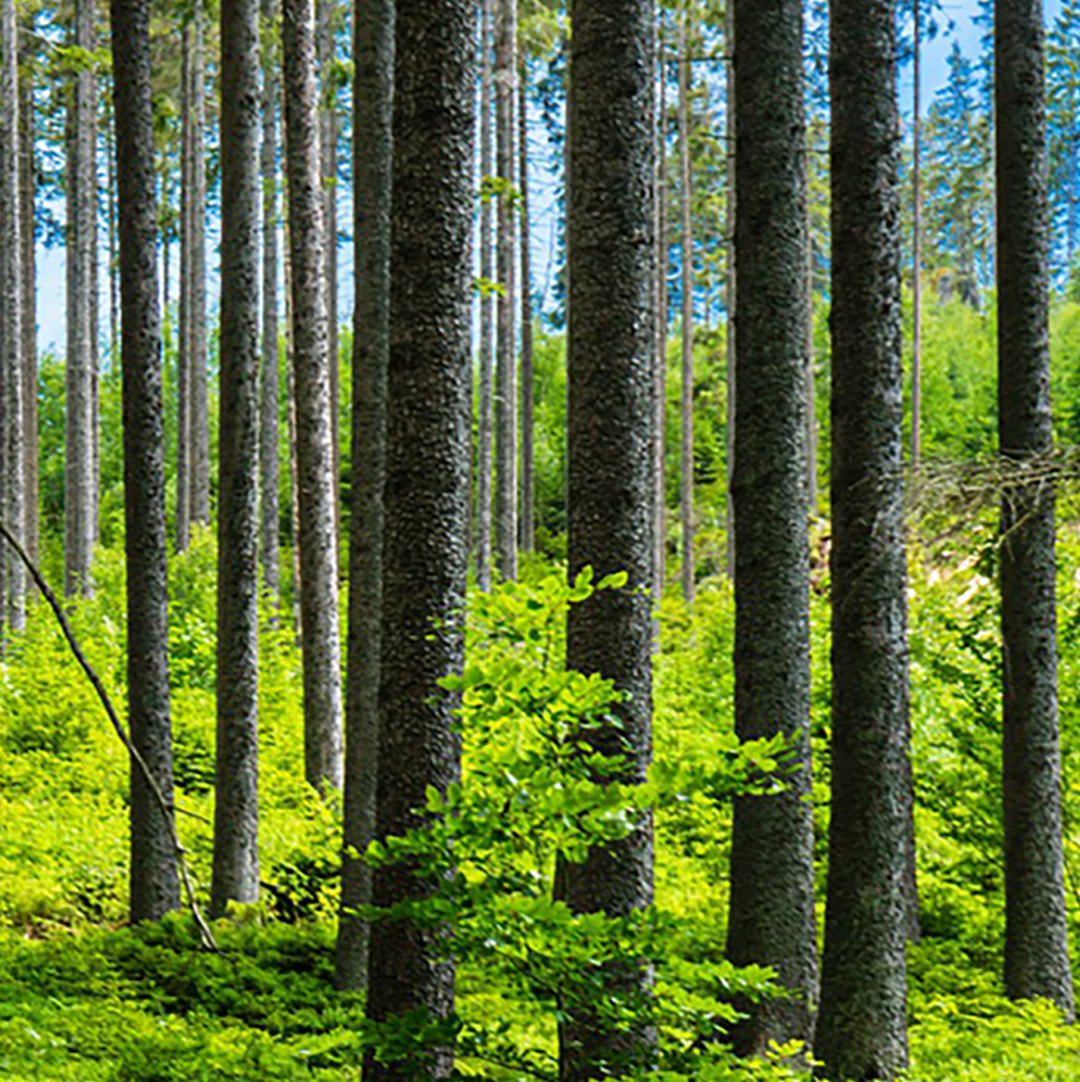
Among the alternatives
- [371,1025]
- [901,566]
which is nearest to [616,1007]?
[371,1025]

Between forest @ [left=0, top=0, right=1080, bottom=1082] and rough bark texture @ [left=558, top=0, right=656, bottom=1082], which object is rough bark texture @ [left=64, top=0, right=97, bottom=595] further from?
rough bark texture @ [left=558, top=0, right=656, bottom=1082]

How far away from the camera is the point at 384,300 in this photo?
26.4 ft

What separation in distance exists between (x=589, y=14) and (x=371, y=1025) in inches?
170

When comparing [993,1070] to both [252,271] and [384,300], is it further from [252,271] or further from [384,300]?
[252,271]

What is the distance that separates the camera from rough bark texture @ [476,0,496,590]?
72.6 ft

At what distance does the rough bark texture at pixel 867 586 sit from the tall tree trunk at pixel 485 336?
14.2m

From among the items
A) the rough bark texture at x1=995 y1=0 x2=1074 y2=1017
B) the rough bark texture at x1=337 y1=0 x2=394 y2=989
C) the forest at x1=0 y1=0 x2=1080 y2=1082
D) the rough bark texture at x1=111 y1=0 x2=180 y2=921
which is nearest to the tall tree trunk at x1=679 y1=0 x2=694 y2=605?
the forest at x1=0 y1=0 x2=1080 y2=1082

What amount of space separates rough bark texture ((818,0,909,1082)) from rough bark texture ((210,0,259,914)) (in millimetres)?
3969

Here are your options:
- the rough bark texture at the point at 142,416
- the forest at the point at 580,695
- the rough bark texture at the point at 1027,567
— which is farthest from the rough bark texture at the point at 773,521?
the rough bark texture at the point at 142,416

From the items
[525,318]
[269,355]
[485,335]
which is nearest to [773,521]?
[269,355]

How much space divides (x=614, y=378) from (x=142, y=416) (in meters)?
3.68

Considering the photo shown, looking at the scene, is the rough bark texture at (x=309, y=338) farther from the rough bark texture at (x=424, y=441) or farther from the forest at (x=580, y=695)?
the rough bark texture at (x=424, y=441)

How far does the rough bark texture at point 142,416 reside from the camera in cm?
854

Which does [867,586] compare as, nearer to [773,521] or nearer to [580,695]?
[773,521]
